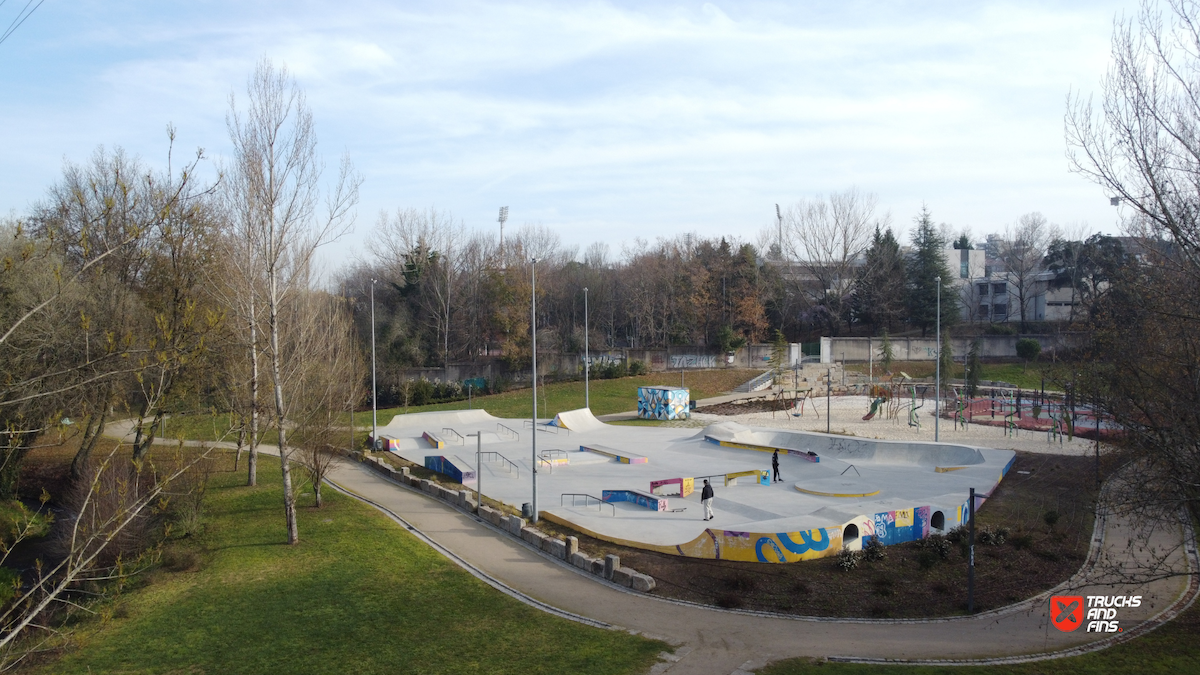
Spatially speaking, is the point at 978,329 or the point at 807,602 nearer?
the point at 807,602

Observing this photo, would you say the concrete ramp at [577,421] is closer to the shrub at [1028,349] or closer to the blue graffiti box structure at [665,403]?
the blue graffiti box structure at [665,403]

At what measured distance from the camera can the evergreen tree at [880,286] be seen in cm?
6538

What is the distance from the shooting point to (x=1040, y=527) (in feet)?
62.8

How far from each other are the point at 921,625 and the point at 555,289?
54674 mm

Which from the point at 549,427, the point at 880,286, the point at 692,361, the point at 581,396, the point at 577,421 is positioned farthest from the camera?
the point at 880,286

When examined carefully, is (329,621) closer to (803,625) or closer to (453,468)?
(803,625)

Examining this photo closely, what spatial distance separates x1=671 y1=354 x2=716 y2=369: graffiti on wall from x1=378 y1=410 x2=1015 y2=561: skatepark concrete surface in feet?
63.4

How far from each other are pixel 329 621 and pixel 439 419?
96.4 feet

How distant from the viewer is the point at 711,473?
28781mm

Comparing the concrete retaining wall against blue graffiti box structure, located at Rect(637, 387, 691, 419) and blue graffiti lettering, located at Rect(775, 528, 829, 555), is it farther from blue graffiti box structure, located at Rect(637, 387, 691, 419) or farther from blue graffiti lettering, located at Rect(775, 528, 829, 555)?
blue graffiti box structure, located at Rect(637, 387, 691, 419)

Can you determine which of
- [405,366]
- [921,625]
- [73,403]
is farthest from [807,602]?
[405,366]

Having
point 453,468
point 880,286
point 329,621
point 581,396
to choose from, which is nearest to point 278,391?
point 329,621

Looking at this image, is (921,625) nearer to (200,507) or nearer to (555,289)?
(200,507)

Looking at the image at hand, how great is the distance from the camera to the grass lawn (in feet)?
40.3
